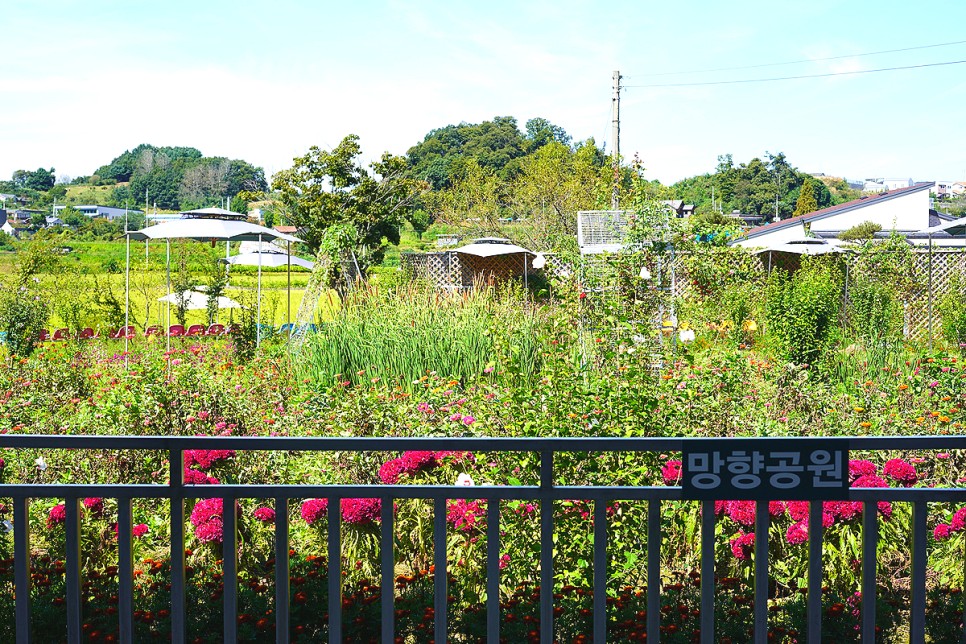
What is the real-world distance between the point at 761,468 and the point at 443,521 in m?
0.67

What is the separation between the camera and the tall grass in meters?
6.18

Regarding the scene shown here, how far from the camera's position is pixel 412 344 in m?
6.22

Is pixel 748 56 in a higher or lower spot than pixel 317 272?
higher

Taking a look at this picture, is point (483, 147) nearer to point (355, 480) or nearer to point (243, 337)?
point (243, 337)

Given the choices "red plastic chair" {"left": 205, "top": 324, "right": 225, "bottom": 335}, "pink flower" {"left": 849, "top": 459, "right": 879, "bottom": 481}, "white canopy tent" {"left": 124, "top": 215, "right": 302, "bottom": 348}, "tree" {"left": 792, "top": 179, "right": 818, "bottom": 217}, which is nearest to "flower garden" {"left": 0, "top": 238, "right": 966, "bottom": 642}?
"pink flower" {"left": 849, "top": 459, "right": 879, "bottom": 481}

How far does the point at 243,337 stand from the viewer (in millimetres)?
8961

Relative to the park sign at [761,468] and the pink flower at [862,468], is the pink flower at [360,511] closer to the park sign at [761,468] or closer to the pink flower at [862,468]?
the park sign at [761,468]

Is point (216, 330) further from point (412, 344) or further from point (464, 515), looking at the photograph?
point (464, 515)

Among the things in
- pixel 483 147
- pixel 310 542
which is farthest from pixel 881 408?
pixel 483 147

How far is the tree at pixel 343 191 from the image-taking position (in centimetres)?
2006

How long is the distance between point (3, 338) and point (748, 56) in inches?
830

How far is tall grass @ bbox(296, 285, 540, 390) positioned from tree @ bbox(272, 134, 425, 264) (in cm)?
1342

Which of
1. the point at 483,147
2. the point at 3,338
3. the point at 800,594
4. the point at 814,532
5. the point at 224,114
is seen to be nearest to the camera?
the point at 814,532

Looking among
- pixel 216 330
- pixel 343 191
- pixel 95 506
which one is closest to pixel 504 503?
pixel 95 506
